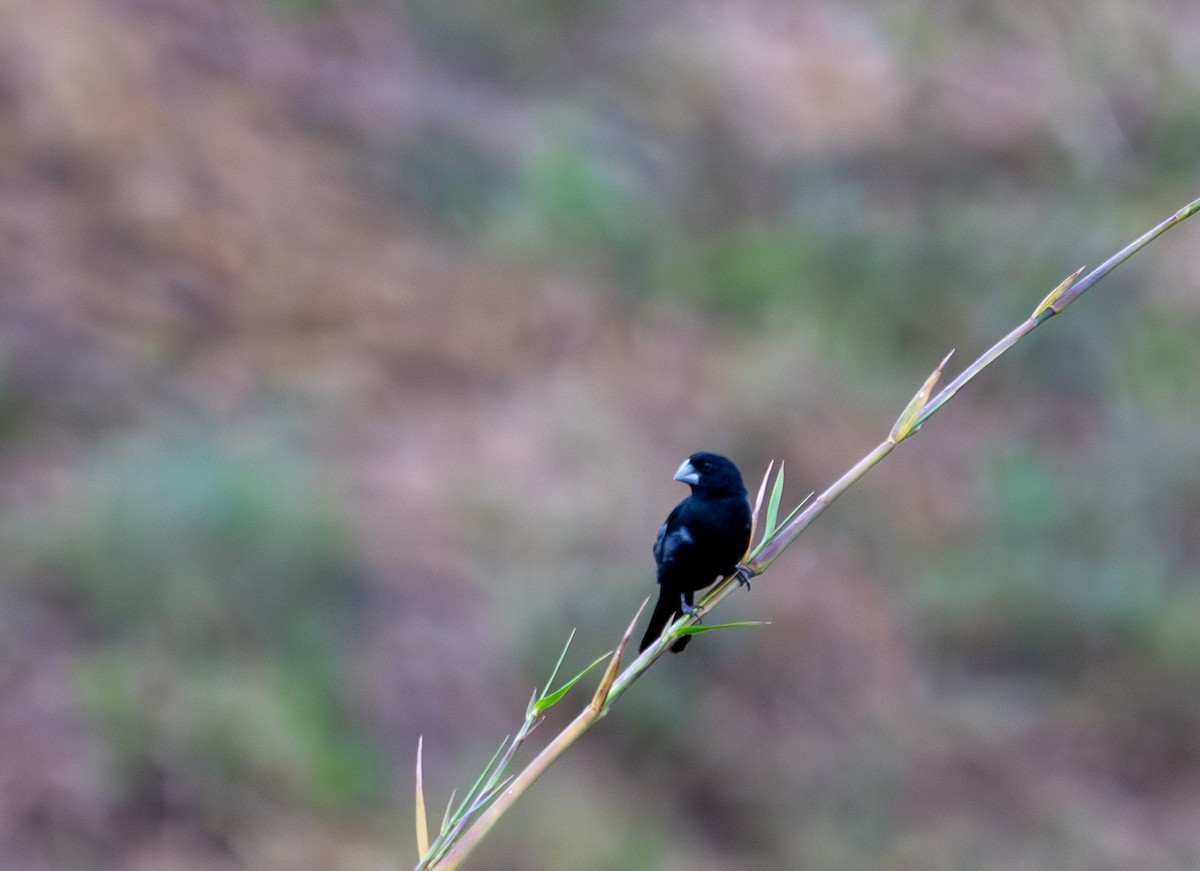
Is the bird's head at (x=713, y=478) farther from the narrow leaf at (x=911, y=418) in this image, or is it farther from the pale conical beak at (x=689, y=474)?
the narrow leaf at (x=911, y=418)

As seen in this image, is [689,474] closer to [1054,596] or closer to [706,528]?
[706,528]

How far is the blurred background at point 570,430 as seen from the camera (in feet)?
28.3

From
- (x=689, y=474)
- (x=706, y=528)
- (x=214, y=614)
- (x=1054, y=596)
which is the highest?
(x=1054, y=596)

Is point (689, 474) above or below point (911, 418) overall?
above

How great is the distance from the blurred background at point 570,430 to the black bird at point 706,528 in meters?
4.10

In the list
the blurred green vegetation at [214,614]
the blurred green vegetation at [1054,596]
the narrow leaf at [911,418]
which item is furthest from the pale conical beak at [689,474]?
the blurred green vegetation at [1054,596]

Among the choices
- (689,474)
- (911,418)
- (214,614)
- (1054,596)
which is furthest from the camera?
(1054,596)

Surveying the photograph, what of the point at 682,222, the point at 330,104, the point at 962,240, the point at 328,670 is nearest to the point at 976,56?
the point at 962,240

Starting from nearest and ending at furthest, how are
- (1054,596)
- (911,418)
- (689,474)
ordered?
(911,418), (689,474), (1054,596)

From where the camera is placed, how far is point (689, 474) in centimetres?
407

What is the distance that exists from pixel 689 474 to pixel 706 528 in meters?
0.16

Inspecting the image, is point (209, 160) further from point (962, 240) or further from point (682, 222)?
point (962, 240)

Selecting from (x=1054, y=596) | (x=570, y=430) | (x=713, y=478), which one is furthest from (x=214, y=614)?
(x=1054, y=596)

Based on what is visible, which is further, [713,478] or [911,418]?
[713,478]
